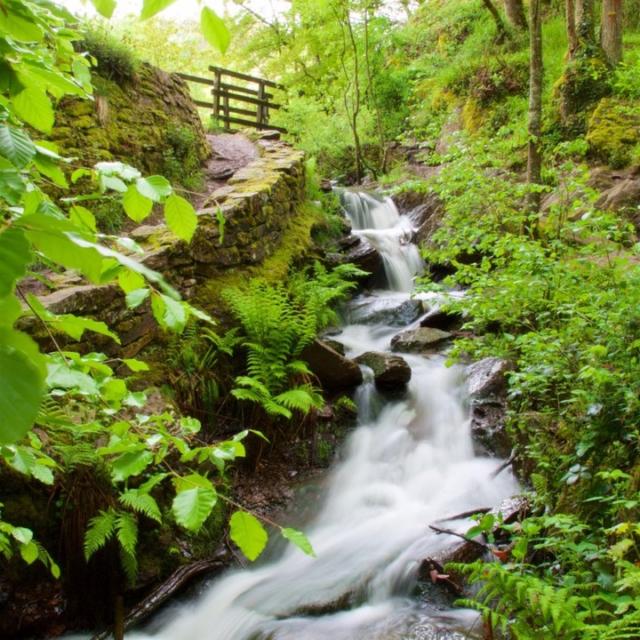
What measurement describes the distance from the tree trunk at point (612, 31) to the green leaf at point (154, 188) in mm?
9767

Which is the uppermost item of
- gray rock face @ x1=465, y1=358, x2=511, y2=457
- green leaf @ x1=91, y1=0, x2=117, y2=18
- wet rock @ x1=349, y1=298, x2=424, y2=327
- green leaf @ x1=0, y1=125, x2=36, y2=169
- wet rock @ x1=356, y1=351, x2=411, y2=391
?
green leaf @ x1=91, y1=0, x2=117, y2=18

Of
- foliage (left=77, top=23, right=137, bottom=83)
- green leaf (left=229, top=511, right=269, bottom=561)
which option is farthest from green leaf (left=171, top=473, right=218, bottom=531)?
foliage (left=77, top=23, right=137, bottom=83)

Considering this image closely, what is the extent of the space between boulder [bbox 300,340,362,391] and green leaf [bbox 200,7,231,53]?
4.54 m

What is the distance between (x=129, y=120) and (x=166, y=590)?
6.18 m

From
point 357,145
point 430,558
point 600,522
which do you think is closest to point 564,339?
point 600,522

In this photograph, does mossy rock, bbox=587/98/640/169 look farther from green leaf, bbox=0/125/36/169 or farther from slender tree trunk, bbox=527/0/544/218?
green leaf, bbox=0/125/36/169

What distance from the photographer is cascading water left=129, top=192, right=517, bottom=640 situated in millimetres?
3164

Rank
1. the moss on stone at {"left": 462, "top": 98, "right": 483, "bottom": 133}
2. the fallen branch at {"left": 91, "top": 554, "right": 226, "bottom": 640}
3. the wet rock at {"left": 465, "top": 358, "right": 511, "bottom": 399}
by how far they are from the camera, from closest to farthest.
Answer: the fallen branch at {"left": 91, "top": 554, "right": 226, "bottom": 640}
the wet rock at {"left": 465, "top": 358, "right": 511, "bottom": 399}
the moss on stone at {"left": 462, "top": 98, "right": 483, "bottom": 133}

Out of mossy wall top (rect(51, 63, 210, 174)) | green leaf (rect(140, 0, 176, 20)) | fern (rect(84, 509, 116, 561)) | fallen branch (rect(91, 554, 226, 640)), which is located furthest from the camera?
mossy wall top (rect(51, 63, 210, 174))

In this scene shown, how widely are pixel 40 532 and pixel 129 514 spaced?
1.88 ft

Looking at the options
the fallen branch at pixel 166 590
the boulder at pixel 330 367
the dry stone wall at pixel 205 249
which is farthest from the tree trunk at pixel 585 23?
the fallen branch at pixel 166 590

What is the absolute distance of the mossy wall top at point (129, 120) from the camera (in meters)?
6.35

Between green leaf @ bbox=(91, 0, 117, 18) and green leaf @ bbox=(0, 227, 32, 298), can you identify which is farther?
green leaf @ bbox=(91, 0, 117, 18)

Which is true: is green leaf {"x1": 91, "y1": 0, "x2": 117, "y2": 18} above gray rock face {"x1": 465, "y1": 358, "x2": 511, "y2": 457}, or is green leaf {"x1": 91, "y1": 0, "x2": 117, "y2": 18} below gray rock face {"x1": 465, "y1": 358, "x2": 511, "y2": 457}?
above
